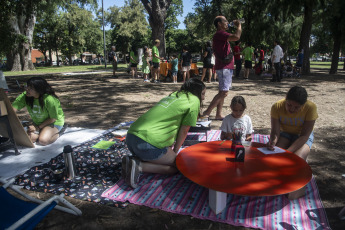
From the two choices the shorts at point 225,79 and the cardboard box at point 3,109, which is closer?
the cardboard box at point 3,109

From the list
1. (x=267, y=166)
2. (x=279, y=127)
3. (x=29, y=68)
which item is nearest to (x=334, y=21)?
(x=279, y=127)

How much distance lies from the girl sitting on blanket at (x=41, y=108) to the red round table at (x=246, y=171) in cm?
244

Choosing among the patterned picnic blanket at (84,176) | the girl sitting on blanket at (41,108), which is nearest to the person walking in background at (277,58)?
the patterned picnic blanket at (84,176)

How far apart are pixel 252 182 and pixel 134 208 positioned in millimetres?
1189

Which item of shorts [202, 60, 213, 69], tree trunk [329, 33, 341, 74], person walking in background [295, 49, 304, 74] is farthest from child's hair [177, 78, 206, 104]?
tree trunk [329, 33, 341, 74]

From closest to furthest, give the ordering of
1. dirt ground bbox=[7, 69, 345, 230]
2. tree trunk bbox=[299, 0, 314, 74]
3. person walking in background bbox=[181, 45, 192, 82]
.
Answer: dirt ground bbox=[7, 69, 345, 230]
person walking in background bbox=[181, 45, 192, 82]
tree trunk bbox=[299, 0, 314, 74]

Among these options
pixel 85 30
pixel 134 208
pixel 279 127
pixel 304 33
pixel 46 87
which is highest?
pixel 85 30

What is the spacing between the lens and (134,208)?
2.46 m

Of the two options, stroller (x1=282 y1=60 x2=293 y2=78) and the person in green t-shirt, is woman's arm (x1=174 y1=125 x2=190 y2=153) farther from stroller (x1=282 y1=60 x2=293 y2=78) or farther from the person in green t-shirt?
stroller (x1=282 y1=60 x2=293 y2=78)

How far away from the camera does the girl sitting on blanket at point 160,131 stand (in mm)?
2689

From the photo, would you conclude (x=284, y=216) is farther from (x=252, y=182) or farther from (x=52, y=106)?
(x=52, y=106)

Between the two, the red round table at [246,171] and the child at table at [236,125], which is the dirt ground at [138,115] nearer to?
the red round table at [246,171]

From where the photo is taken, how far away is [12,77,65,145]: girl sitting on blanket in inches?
151

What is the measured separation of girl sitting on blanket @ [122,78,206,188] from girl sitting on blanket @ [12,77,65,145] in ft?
6.16
